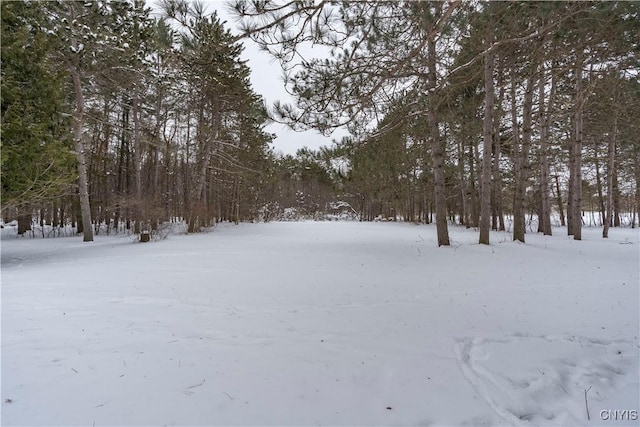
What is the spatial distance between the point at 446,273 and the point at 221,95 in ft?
40.2

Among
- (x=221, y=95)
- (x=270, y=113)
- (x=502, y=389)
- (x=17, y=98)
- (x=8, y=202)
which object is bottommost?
(x=502, y=389)

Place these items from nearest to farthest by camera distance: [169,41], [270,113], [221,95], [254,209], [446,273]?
[169,41] → [446,273] → [270,113] → [221,95] → [254,209]

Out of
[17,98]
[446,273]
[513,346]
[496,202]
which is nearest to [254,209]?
[496,202]

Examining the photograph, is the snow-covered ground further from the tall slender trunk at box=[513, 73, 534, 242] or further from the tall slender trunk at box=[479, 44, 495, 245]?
the tall slender trunk at box=[513, 73, 534, 242]

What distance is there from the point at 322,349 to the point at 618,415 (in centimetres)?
179

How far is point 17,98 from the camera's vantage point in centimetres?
634

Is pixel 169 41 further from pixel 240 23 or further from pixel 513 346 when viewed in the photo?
pixel 513 346

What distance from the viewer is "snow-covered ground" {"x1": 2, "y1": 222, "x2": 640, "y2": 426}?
1.78 m

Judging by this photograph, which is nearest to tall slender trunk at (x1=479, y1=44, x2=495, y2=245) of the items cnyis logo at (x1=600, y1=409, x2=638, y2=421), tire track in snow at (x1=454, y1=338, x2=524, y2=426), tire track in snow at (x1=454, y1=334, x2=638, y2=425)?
tire track in snow at (x1=454, y1=334, x2=638, y2=425)

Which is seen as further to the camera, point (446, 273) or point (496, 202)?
point (496, 202)

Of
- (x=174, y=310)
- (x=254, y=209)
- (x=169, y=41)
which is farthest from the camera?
(x=254, y=209)

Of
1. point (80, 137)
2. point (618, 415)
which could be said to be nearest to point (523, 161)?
point (618, 415)

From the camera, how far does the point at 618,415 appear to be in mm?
1765

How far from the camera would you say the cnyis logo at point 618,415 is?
5.71ft
